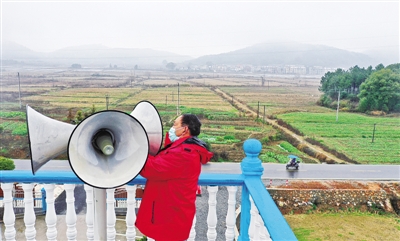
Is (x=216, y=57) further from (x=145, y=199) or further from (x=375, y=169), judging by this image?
(x=145, y=199)

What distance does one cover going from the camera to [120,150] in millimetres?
955

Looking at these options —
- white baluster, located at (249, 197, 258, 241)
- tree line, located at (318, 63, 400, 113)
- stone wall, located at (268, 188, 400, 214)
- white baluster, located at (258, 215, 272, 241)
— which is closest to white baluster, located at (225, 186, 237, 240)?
white baluster, located at (249, 197, 258, 241)

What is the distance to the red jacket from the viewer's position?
96cm

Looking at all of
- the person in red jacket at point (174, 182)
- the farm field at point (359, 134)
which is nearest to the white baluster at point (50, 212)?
the person in red jacket at point (174, 182)

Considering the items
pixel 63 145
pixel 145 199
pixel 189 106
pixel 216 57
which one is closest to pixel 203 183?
pixel 145 199

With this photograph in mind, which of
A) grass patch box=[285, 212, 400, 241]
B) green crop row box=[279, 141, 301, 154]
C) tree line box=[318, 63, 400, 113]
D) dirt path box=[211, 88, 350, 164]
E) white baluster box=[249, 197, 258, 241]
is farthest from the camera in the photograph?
green crop row box=[279, 141, 301, 154]

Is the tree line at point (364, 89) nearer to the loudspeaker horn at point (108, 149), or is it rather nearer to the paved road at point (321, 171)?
the paved road at point (321, 171)

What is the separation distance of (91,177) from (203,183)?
516mm

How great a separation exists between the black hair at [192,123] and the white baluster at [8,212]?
758mm

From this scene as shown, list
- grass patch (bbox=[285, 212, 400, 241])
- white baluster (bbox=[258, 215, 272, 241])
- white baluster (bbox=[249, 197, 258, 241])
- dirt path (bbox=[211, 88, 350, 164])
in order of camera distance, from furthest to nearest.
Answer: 1. dirt path (bbox=[211, 88, 350, 164])
2. grass patch (bbox=[285, 212, 400, 241])
3. white baluster (bbox=[249, 197, 258, 241])
4. white baluster (bbox=[258, 215, 272, 241])

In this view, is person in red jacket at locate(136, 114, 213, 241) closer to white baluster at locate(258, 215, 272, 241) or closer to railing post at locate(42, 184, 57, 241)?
white baluster at locate(258, 215, 272, 241)

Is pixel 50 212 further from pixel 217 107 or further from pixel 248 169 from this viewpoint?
pixel 217 107

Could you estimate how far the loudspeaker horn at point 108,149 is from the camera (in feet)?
2.91

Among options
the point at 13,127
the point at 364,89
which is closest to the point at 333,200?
the point at 364,89
